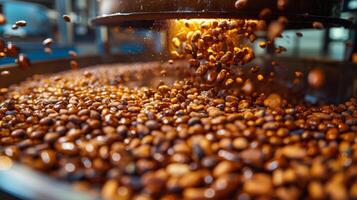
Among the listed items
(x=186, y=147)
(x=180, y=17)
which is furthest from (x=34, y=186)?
(x=180, y=17)

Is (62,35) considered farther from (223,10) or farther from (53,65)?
(223,10)

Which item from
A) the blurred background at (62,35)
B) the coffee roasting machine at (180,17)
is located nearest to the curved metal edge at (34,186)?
the coffee roasting machine at (180,17)

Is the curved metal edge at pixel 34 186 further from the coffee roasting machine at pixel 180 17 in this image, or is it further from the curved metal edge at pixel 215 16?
the curved metal edge at pixel 215 16

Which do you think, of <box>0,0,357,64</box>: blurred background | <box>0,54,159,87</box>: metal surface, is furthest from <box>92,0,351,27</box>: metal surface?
<box>0,0,357,64</box>: blurred background

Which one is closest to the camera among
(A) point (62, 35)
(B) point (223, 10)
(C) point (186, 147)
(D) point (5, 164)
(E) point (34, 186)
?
(E) point (34, 186)

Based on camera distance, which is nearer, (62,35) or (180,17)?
(180,17)

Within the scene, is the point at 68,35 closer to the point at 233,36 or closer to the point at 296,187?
the point at 233,36
